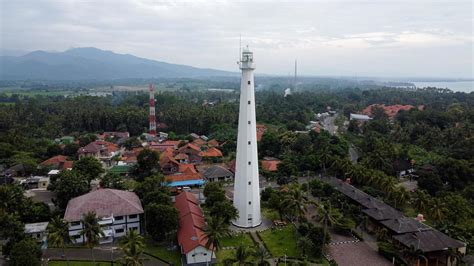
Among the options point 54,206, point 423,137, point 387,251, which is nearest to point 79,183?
point 54,206

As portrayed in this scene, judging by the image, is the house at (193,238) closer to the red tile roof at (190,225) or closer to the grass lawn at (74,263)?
the red tile roof at (190,225)

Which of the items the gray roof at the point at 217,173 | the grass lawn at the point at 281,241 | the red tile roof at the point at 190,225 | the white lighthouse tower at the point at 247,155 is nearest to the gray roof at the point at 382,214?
the grass lawn at the point at 281,241

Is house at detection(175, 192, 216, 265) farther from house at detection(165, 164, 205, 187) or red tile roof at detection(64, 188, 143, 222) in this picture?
house at detection(165, 164, 205, 187)

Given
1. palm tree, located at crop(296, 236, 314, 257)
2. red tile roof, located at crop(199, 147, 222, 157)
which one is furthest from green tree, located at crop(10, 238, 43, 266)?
red tile roof, located at crop(199, 147, 222, 157)

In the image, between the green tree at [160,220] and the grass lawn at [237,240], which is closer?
the green tree at [160,220]

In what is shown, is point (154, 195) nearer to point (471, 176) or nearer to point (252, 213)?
point (252, 213)

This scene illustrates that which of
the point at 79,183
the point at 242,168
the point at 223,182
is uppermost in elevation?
the point at 242,168
